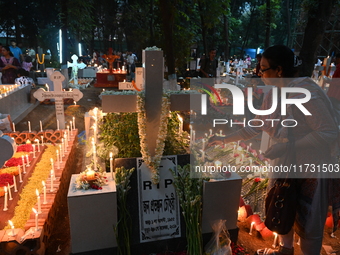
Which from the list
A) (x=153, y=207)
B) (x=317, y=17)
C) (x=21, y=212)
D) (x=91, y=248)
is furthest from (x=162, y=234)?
(x=317, y=17)

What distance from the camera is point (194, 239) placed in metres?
3.05

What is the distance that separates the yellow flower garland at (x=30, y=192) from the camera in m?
3.31

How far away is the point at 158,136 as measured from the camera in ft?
11.0

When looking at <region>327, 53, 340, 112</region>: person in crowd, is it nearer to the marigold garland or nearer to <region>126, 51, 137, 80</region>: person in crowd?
the marigold garland

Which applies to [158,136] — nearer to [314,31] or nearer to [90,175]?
[90,175]

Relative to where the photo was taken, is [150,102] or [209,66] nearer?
[150,102]

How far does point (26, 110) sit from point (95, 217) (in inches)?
283

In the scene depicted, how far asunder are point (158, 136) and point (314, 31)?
21.8 feet

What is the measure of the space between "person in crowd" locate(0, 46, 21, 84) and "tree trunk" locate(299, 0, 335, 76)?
896cm

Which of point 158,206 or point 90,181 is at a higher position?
point 90,181

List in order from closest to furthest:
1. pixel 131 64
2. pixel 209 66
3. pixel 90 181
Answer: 1. pixel 90 181
2. pixel 209 66
3. pixel 131 64

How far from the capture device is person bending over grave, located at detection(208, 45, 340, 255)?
7.36 ft

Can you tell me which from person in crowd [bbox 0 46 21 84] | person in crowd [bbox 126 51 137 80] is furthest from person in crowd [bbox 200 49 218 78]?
person in crowd [bbox 126 51 137 80]

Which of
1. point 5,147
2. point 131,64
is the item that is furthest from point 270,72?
point 131,64
